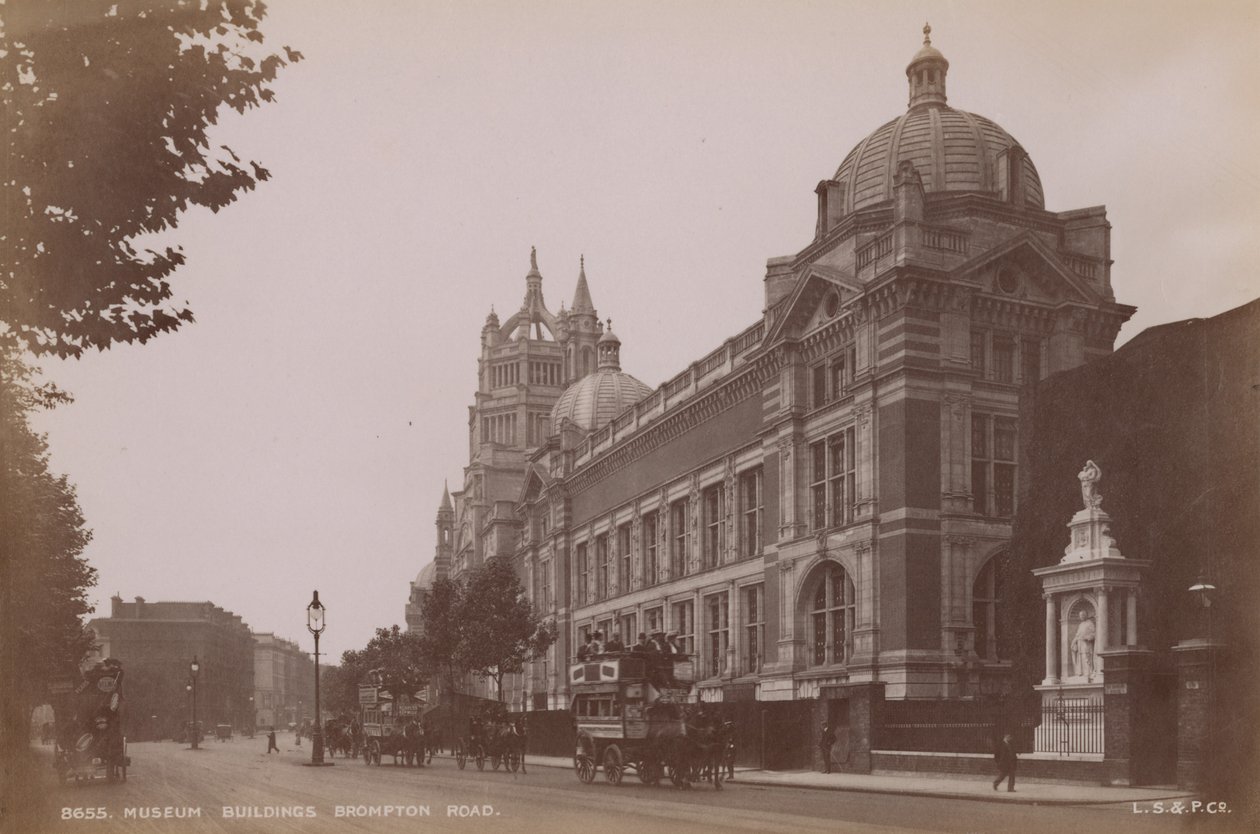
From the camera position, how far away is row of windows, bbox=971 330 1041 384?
1523 inches

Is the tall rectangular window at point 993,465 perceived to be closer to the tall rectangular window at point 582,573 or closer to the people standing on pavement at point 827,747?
the people standing on pavement at point 827,747

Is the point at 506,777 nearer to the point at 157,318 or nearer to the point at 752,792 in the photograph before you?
the point at 752,792

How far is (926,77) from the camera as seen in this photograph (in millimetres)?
44812

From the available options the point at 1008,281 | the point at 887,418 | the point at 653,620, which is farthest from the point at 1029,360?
the point at 653,620

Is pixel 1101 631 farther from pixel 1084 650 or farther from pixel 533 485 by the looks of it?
pixel 533 485

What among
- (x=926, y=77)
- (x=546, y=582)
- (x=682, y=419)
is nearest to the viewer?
(x=926, y=77)

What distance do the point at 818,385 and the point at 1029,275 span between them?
7205 mm

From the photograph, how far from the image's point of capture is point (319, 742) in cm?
4491

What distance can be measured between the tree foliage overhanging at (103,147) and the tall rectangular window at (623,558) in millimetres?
45607

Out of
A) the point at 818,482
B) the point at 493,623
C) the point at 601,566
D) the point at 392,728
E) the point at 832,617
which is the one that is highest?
the point at 818,482

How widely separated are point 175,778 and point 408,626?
488 ft

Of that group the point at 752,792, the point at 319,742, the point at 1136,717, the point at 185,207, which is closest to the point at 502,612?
the point at 319,742

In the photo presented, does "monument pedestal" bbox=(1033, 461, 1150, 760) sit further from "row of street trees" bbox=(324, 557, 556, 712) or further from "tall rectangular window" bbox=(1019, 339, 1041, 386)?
"row of street trees" bbox=(324, 557, 556, 712)

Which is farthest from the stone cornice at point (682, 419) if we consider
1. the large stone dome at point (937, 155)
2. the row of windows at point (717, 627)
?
the row of windows at point (717, 627)
